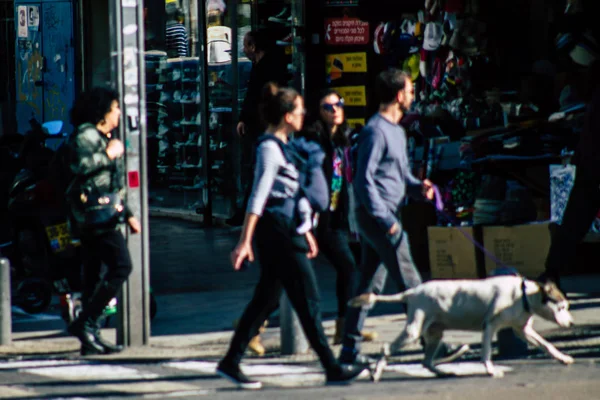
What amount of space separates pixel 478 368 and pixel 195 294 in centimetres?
440

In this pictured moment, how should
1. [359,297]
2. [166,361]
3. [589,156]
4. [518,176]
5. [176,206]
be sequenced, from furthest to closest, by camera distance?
[176,206] < [518,176] < [589,156] < [166,361] < [359,297]

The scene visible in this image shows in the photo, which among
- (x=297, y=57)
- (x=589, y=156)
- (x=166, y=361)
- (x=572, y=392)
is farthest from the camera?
(x=297, y=57)

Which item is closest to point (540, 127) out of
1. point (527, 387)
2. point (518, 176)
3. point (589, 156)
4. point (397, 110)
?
point (518, 176)

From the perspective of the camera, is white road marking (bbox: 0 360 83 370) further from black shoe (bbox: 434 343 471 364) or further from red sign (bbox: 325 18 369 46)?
red sign (bbox: 325 18 369 46)

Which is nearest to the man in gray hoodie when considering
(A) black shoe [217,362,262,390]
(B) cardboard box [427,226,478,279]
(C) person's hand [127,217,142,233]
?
(A) black shoe [217,362,262,390]

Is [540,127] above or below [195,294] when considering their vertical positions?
above

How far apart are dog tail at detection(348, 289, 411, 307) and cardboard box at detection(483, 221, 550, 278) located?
12.3ft

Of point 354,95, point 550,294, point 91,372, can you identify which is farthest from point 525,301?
point 354,95

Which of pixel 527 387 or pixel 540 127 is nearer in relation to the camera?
pixel 527 387

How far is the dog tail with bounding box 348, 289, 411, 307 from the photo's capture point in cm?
775

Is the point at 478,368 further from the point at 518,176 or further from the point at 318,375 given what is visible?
the point at 518,176

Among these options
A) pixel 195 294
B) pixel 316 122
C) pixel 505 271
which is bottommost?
pixel 195 294

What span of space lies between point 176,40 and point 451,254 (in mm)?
6581

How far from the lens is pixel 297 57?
14312 millimetres
